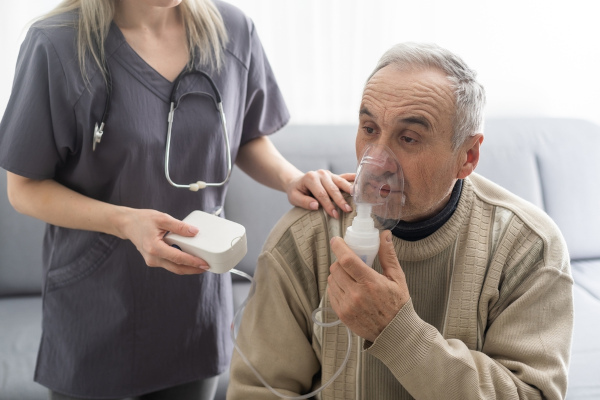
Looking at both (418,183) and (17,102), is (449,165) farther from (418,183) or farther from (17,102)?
(17,102)

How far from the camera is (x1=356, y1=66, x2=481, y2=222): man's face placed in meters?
1.17

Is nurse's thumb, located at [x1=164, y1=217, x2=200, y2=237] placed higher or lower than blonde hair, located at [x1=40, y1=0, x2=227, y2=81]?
lower

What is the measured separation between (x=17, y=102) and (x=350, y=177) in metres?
0.73

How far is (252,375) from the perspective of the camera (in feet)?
4.14

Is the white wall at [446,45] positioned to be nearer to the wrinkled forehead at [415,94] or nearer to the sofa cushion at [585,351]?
the sofa cushion at [585,351]

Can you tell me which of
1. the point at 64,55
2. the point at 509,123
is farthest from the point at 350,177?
the point at 509,123

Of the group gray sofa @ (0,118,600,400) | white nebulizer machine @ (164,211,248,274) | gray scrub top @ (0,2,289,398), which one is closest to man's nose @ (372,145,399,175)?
white nebulizer machine @ (164,211,248,274)

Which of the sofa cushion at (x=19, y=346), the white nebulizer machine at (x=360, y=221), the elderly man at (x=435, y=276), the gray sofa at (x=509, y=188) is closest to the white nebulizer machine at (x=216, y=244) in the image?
the white nebulizer machine at (x=360, y=221)

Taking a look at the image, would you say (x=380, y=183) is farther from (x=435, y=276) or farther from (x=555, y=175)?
(x=555, y=175)

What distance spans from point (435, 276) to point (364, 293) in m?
0.29

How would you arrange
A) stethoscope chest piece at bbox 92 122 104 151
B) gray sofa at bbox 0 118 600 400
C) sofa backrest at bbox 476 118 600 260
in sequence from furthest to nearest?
sofa backrest at bbox 476 118 600 260 < gray sofa at bbox 0 118 600 400 < stethoscope chest piece at bbox 92 122 104 151

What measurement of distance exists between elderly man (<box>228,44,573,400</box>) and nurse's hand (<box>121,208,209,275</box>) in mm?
183

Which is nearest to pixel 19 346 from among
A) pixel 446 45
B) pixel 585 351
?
pixel 585 351

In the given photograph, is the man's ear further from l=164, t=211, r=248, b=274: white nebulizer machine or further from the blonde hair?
the blonde hair
